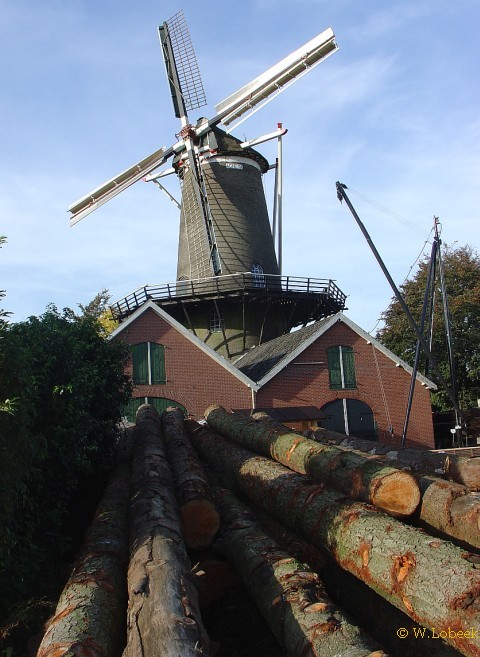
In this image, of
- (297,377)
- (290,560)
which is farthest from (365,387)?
(290,560)

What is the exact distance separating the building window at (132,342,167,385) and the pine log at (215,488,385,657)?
1672 cm

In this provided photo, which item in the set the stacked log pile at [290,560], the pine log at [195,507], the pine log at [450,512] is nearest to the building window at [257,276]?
the stacked log pile at [290,560]

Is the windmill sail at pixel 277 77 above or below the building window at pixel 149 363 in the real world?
above

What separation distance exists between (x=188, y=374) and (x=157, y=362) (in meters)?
1.33

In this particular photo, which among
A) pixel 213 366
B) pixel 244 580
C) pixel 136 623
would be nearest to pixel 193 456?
pixel 244 580

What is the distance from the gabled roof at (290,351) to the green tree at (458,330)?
8.48 meters

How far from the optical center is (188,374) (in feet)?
81.4

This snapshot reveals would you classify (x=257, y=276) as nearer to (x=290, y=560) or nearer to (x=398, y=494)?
(x=398, y=494)

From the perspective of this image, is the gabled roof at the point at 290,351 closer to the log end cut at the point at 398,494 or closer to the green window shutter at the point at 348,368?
the green window shutter at the point at 348,368

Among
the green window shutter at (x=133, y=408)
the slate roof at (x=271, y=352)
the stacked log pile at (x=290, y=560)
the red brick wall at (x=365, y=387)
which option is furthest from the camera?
the slate roof at (x=271, y=352)

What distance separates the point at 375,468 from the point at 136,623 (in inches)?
134

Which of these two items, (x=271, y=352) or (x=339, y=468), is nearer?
(x=339, y=468)

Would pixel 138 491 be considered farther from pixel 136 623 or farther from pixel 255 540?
pixel 136 623

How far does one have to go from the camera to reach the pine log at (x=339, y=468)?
6602 mm
